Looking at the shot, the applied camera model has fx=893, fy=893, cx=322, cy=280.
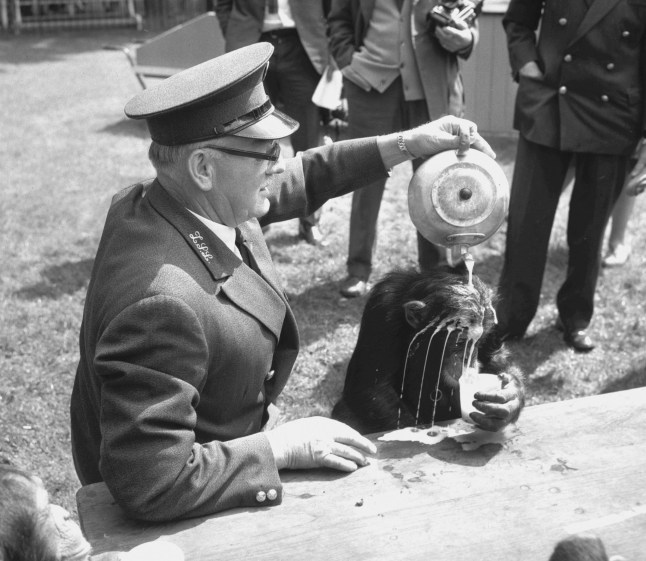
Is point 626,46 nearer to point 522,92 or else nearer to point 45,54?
point 522,92

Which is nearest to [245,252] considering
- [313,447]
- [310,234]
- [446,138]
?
[313,447]

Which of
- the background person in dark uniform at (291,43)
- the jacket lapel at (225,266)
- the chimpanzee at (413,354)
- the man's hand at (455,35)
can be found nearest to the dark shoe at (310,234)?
the background person in dark uniform at (291,43)

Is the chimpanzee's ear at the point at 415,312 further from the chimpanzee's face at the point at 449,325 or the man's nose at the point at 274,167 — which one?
the man's nose at the point at 274,167

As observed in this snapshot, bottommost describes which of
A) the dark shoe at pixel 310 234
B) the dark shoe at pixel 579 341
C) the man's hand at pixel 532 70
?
the dark shoe at pixel 310 234

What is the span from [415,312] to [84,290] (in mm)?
3352

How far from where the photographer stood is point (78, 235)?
6.93m

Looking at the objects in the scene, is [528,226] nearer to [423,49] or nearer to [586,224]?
[586,224]

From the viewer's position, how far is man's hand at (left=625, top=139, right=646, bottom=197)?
419cm

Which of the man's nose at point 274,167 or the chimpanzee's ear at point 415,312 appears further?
the chimpanzee's ear at point 415,312

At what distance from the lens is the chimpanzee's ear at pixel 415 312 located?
298 centimetres

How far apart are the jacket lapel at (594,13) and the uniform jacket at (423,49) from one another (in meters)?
0.97

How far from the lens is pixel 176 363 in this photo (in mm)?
2037

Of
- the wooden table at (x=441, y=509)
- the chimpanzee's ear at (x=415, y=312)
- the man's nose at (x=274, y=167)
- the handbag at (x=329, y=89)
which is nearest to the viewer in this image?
the wooden table at (x=441, y=509)

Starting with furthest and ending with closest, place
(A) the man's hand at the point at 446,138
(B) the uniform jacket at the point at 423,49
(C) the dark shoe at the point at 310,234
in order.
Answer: (C) the dark shoe at the point at 310,234 → (B) the uniform jacket at the point at 423,49 → (A) the man's hand at the point at 446,138
